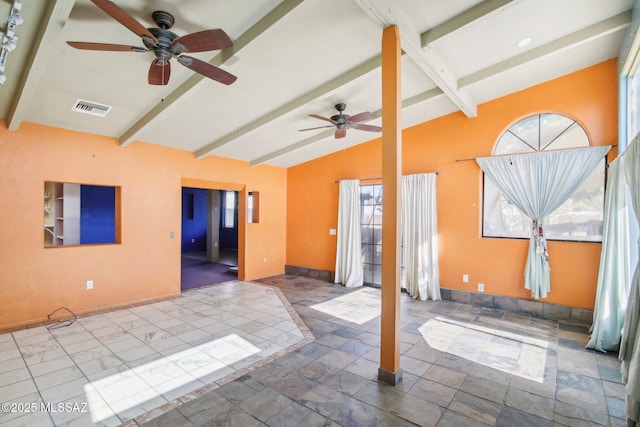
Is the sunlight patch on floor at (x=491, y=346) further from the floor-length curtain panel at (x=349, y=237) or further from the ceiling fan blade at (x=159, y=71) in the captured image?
the ceiling fan blade at (x=159, y=71)

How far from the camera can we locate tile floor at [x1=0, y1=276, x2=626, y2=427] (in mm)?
2205

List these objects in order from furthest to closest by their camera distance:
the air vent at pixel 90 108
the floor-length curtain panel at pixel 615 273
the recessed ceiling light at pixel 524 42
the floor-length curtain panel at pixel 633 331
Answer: the air vent at pixel 90 108
the recessed ceiling light at pixel 524 42
the floor-length curtain panel at pixel 615 273
the floor-length curtain panel at pixel 633 331

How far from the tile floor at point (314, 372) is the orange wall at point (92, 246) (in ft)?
1.48

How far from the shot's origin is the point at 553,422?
7.02ft

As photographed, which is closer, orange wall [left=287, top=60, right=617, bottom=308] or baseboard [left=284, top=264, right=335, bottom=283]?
orange wall [left=287, top=60, right=617, bottom=308]

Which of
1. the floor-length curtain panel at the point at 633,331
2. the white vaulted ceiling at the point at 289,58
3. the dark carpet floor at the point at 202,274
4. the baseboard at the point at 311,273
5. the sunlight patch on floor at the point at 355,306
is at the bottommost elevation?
the sunlight patch on floor at the point at 355,306

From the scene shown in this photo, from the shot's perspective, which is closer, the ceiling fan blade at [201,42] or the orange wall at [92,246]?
the ceiling fan blade at [201,42]

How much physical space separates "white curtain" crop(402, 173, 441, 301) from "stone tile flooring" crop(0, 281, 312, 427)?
230 cm

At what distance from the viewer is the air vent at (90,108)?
11.6 ft

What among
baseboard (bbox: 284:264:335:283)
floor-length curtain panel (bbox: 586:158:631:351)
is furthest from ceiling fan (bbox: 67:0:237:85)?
baseboard (bbox: 284:264:335:283)

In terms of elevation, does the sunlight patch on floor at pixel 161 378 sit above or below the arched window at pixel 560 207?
below

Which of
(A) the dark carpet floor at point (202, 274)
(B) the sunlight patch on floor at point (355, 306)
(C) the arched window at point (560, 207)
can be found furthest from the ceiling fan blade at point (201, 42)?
(A) the dark carpet floor at point (202, 274)

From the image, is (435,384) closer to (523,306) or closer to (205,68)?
(523,306)

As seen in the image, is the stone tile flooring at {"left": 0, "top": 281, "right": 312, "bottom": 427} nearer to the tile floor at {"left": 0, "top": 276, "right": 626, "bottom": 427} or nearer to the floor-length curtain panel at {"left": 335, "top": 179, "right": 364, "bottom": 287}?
the tile floor at {"left": 0, "top": 276, "right": 626, "bottom": 427}
